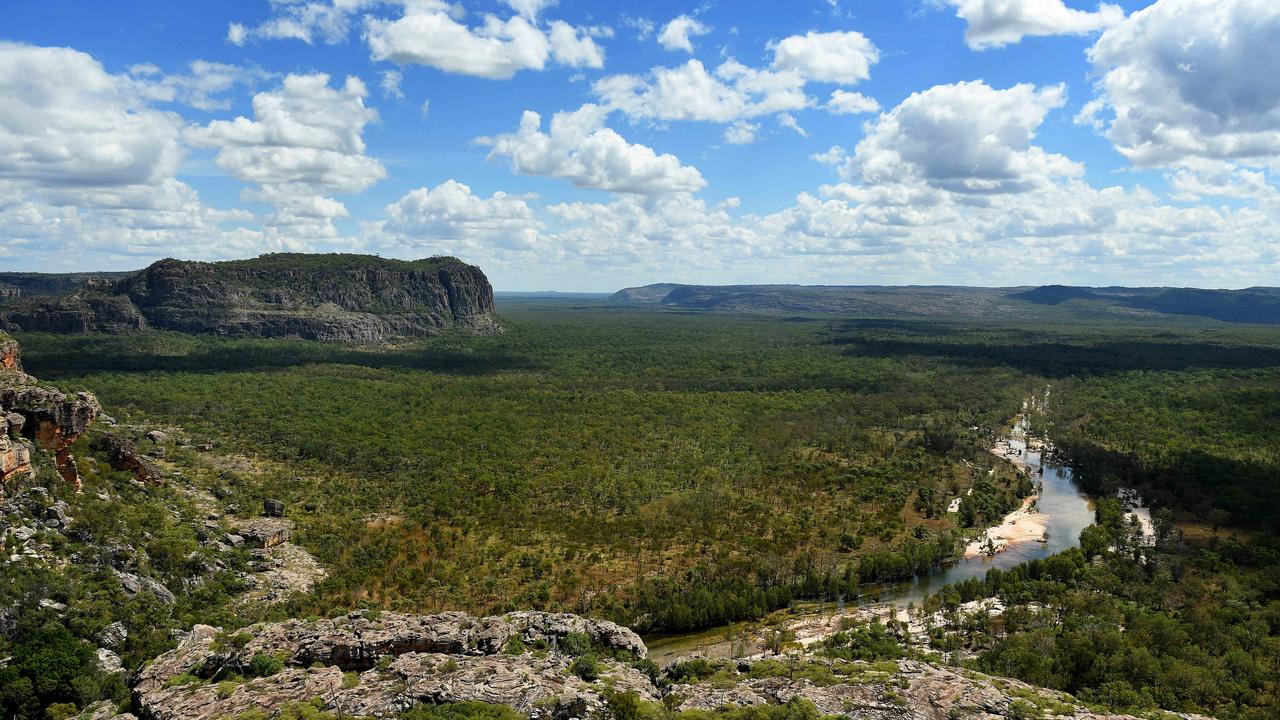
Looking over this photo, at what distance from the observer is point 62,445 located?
6606 cm

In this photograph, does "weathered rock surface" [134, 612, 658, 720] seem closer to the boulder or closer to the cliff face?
the boulder

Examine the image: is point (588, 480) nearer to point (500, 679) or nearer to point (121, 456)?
point (121, 456)

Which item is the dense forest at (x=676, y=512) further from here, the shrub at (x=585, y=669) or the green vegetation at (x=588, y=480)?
the shrub at (x=585, y=669)

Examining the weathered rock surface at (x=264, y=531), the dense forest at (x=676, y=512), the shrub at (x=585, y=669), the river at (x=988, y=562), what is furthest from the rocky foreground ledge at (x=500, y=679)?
the weathered rock surface at (x=264, y=531)

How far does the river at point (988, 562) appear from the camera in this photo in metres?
65.0

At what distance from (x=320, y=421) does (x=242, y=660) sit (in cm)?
9923

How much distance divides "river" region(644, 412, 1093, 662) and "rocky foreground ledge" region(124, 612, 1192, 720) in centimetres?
1727

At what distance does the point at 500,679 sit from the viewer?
129 feet

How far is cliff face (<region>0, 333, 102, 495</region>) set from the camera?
5644 centimetres

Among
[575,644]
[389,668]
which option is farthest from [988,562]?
[389,668]

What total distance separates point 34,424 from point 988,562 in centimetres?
10563

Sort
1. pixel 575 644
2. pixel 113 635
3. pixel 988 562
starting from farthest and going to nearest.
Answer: pixel 988 562 < pixel 113 635 < pixel 575 644

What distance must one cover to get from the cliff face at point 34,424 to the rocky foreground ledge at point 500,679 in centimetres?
2705

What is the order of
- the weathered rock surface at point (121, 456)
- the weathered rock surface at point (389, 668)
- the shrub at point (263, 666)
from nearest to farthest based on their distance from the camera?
the weathered rock surface at point (389, 668)
the shrub at point (263, 666)
the weathered rock surface at point (121, 456)
